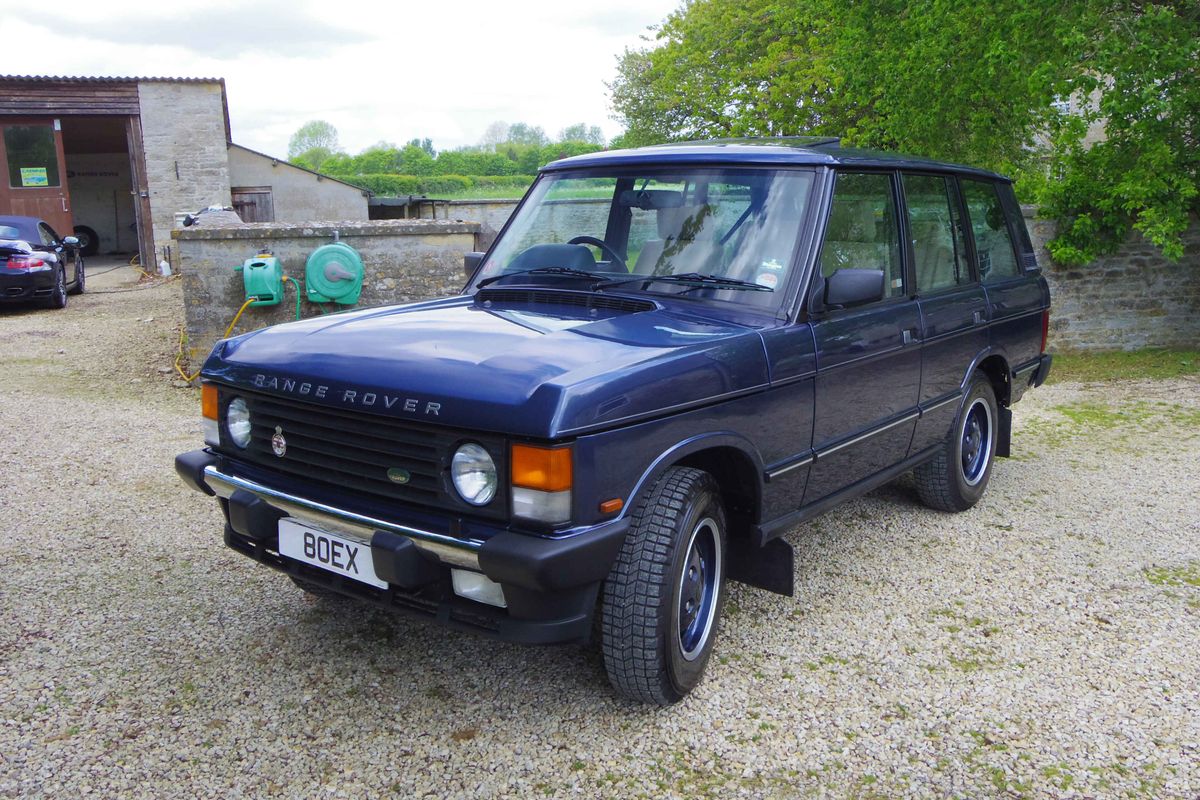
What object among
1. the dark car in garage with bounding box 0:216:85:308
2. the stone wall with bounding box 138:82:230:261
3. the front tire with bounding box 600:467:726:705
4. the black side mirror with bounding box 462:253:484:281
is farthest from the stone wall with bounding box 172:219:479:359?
the stone wall with bounding box 138:82:230:261

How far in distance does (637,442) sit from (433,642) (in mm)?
1486

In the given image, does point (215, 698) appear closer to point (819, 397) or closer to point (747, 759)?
point (747, 759)

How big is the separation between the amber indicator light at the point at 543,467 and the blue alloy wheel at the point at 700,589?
2.55 feet

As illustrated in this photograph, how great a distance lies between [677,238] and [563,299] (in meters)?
0.56

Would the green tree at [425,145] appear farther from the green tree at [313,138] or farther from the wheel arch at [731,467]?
the wheel arch at [731,467]

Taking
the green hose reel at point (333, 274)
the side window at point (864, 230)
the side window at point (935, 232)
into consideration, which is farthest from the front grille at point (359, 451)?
the green hose reel at point (333, 274)

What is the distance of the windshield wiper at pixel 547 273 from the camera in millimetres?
4150

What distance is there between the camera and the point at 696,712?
3.47m

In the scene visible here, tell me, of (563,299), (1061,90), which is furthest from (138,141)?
(563,299)

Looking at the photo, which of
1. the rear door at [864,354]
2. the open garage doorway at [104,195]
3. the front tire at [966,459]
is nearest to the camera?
the rear door at [864,354]

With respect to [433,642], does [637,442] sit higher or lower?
higher

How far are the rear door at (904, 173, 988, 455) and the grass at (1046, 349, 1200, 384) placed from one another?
5577 mm

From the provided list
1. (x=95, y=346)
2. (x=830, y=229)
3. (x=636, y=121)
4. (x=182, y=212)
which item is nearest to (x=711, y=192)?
(x=830, y=229)

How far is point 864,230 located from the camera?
4406 millimetres
